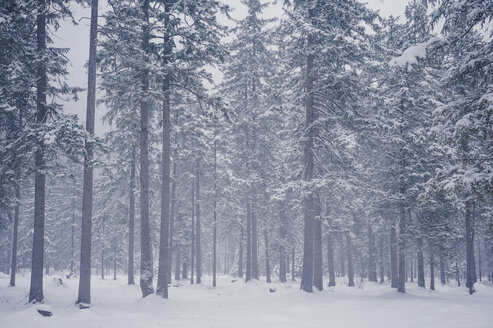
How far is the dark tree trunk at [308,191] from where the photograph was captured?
54.8 feet

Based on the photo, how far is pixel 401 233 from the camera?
1998cm

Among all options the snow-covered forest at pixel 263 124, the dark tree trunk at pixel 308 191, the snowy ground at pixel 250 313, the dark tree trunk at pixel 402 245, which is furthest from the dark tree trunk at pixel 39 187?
the dark tree trunk at pixel 402 245

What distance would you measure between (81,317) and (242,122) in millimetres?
18017

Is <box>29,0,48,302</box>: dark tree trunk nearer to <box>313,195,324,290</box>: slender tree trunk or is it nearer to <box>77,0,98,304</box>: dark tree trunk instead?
<box>77,0,98,304</box>: dark tree trunk

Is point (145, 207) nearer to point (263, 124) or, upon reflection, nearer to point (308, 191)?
point (308, 191)

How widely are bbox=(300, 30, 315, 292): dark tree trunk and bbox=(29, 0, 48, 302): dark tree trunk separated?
1178cm

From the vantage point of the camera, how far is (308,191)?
1658 centimetres

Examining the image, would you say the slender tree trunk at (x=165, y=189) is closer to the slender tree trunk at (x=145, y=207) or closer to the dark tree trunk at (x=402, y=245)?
the slender tree trunk at (x=145, y=207)

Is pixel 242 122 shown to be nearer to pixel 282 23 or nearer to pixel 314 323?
pixel 282 23

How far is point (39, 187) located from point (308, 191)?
39.7ft

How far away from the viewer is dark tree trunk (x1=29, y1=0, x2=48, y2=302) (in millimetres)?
12891

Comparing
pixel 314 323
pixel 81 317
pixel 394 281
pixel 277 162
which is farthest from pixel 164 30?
pixel 394 281

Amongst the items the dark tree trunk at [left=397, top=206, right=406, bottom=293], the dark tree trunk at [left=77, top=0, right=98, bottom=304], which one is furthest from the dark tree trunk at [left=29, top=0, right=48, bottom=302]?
the dark tree trunk at [left=397, top=206, right=406, bottom=293]

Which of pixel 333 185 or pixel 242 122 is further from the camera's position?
pixel 242 122
